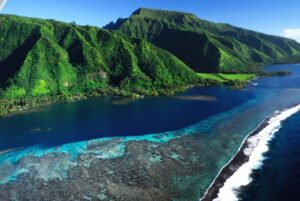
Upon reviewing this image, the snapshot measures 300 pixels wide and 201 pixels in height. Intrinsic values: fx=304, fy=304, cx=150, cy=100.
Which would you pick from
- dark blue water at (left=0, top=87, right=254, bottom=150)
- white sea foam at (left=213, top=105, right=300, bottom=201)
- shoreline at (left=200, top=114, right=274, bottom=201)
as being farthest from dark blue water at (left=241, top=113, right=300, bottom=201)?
dark blue water at (left=0, top=87, right=254, bottom=150)

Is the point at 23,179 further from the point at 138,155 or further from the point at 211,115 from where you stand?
the point at 211,115

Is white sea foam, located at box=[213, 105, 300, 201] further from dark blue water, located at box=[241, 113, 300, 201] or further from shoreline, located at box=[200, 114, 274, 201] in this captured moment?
dark blue water, located at box=[241, 113, 300, 201]

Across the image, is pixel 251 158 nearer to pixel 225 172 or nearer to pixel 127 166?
pixel 225 172

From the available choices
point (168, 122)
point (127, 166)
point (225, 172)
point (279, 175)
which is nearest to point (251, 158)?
point (279, 175)

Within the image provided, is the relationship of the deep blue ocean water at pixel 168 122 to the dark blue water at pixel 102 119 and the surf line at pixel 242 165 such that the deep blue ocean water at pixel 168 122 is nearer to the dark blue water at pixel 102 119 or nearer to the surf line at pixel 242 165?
the dark blue water at pixel 102 119

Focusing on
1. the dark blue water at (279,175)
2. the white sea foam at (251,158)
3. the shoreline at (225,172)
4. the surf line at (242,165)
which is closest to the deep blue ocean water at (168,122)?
the dark blue water at (279,175)
